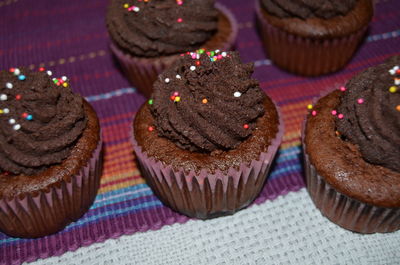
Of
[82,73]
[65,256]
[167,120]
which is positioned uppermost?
[167,120]

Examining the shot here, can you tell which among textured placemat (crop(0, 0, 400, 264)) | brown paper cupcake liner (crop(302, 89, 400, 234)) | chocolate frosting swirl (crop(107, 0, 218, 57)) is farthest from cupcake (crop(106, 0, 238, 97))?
brown paper cupcake liner (crop(302, 89, 400, 234))

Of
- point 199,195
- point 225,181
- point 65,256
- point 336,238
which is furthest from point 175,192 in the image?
point 336,238

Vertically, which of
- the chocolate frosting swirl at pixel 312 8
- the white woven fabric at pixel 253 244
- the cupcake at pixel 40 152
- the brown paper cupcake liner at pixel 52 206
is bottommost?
the white woven fabric at pixel 253 244

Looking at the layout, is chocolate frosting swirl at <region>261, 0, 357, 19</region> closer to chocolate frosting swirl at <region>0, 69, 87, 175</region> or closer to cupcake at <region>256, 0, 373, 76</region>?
cupcake at <region>256, 0, 373, 76</region>

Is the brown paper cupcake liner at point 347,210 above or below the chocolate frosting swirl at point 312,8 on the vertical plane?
below

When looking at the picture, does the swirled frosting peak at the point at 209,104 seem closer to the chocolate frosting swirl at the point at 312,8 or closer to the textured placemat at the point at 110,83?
the textured placemat at the point at 110,83

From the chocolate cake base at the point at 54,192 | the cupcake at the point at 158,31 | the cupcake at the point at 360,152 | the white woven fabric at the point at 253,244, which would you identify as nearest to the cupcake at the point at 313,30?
the cupcake at the point at 158,31

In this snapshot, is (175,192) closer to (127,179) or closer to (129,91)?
(127,179)

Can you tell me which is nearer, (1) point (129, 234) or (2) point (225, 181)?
(2) point (225, 181)
